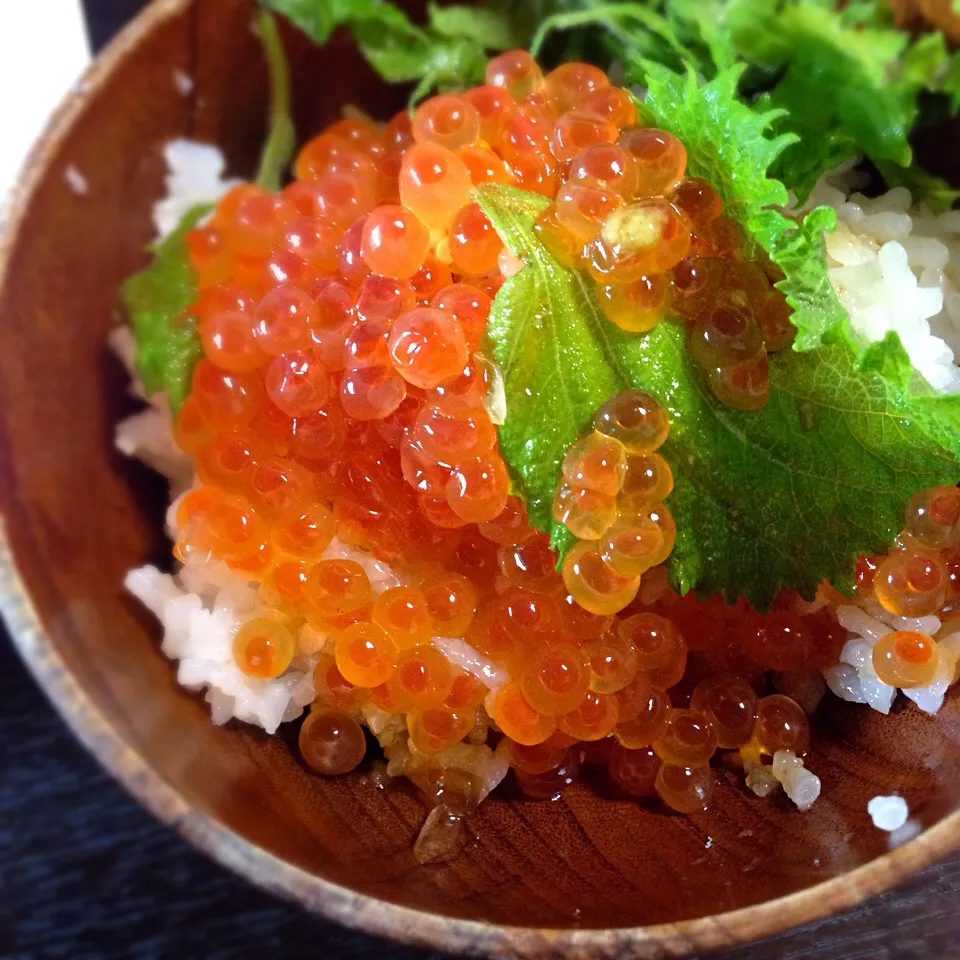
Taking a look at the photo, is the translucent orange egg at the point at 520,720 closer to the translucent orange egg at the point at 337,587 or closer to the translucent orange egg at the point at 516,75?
the translucent orange egg at the point at 337,587

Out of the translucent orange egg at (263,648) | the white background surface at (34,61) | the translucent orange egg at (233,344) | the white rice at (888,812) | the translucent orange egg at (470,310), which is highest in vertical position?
the white background surface at (34,61)

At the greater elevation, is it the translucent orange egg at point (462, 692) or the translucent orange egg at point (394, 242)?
the translucent orange egg at point (394, 242)

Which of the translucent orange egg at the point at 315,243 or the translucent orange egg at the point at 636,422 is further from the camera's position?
the translucent orange egg at the point at 315,243

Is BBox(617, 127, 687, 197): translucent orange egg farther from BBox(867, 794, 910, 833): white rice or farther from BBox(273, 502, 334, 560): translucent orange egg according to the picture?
BBox(867, 794, 910, 833): white rice

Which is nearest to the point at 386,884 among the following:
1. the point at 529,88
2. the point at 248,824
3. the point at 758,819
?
the point at 248,824

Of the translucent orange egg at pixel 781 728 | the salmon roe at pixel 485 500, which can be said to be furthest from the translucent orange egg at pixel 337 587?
the translucent orange egg at pixel 781 728

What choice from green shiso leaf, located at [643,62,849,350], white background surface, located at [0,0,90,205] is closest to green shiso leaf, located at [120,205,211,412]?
white background surface, located at [0,0,90,205]

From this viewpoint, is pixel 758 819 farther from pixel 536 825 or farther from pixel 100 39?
pixel 100 39

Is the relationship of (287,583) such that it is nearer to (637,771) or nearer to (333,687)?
(333,687)
